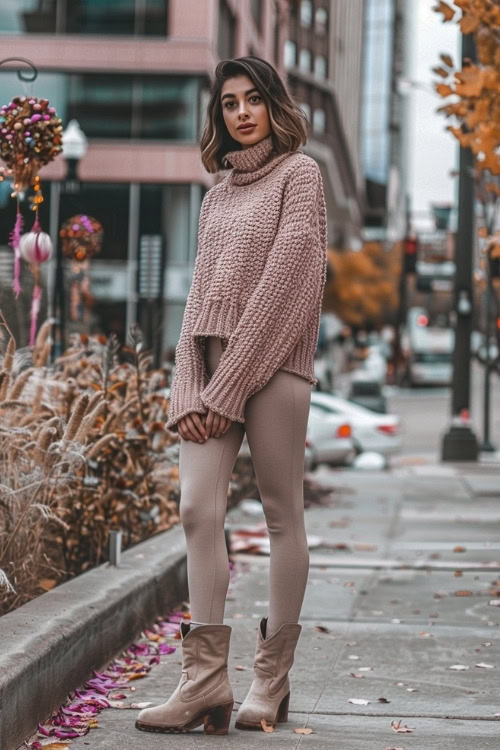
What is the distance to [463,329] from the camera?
19.8 m

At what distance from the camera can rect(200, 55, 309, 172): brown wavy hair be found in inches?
157

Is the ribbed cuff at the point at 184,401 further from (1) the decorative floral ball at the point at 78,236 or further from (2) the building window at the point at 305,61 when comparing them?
(2) the building window at the point at 305,61

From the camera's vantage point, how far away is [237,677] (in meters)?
4.88

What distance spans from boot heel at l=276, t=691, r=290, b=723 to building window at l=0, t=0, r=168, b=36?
28980mm

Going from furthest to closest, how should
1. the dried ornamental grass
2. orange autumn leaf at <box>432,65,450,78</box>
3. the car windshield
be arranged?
the car windshield < orange autumn leaf at <box>432,65,450,78</box> < the dried ornamental grass

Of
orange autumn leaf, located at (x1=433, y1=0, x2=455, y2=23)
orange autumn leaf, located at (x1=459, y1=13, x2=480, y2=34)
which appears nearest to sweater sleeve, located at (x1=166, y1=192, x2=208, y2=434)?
orange autumn leaf, located at (x1=459, y1=13, x2=480, y2=34)

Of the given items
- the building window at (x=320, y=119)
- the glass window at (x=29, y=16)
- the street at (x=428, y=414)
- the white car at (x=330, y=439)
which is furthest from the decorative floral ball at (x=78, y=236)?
the building window at (x=320, y=119)

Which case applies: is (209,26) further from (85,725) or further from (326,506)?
(85,725)

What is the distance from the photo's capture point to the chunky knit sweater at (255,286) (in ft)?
12.5

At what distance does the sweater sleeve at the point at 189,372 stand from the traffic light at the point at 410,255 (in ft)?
68.8

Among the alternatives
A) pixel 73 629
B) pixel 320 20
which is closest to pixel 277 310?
pixel 73 629

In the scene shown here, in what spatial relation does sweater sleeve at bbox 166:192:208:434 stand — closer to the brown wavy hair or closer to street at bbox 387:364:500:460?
the brown wavy hair

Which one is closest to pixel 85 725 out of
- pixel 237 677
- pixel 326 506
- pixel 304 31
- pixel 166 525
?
pixel 237 677

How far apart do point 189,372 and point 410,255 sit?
836 inches
